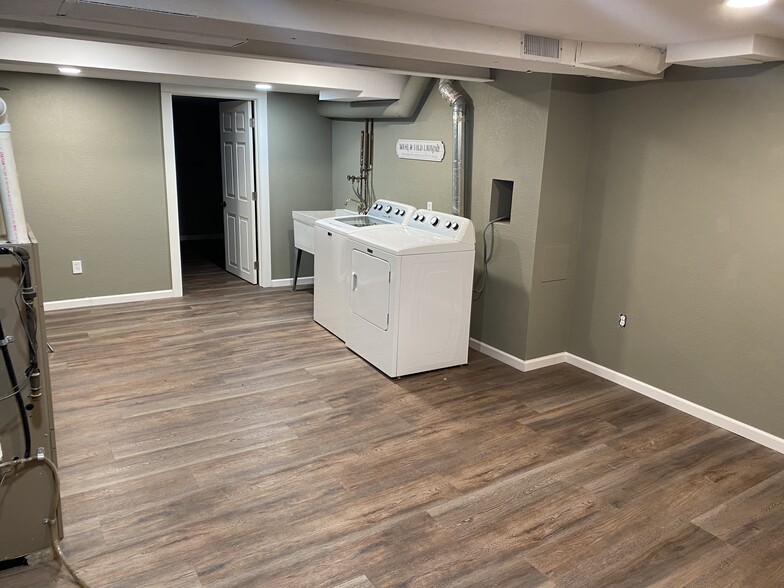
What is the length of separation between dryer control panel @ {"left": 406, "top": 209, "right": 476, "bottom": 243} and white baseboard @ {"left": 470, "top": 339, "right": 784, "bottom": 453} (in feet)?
3.32

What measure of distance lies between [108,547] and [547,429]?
2.43 m

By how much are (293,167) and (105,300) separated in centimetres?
242

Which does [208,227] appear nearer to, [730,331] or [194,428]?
[194,428]

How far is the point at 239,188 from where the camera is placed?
666 centimetres

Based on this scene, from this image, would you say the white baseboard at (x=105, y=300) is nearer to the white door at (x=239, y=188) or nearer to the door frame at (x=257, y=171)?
the door frame at (x=257, y=171)

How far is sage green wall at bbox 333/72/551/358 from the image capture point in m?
4.19

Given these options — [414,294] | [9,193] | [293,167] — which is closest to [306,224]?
[293,167]

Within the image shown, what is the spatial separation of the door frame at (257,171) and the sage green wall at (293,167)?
0.07 metres

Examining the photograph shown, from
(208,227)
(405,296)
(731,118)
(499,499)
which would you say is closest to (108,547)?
(499,499)

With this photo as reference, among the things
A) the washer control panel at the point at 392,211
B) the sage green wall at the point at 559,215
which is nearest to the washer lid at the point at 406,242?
the washer control panel at the point at 392,211

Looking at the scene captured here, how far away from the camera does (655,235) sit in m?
3.92

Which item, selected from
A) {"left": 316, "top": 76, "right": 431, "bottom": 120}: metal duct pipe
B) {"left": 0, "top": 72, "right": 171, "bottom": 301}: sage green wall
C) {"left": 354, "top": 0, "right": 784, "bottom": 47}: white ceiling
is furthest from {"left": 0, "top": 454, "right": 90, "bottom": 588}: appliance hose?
{"left": 316, "top": 76, "right": 431, "bottom": 120}: metal duct pipe

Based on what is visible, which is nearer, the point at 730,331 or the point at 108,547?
the point at 108,547

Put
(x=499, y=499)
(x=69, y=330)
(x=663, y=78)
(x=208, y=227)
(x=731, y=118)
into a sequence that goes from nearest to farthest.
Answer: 1. (x=499, y=499)
2. (x=731, y=118)
3. (x=663, y=78)
4. (x=69, y=330)
5. (x=208, y=227)
